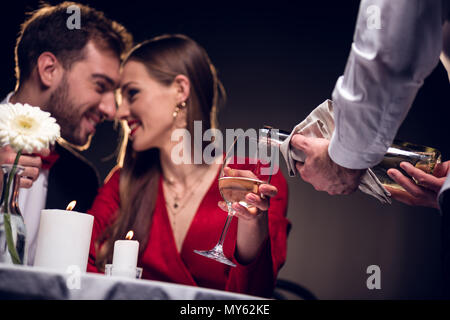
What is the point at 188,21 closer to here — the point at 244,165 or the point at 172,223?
the point at 172,223

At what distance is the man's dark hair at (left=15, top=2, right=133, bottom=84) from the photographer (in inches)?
93.7

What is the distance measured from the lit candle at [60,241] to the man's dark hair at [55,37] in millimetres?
1610

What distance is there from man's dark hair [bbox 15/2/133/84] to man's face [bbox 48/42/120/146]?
0.05 metres

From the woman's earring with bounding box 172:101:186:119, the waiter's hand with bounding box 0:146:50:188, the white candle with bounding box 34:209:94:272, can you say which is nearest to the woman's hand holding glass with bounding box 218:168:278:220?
the white candle with bounding box 34:209:94:272

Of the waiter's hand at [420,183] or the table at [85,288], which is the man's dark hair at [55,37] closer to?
the waiter's hand at [420,183]

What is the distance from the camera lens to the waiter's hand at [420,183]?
1.10 m

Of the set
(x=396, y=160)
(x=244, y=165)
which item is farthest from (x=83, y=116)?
(x=396, y=160)

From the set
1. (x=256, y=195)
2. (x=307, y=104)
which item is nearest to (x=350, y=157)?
(x=256, y=195)

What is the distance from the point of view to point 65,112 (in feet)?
7.73

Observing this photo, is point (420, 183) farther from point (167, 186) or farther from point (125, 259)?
point (167, 186)

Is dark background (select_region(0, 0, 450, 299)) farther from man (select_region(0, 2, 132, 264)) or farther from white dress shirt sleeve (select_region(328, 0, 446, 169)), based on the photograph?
white dress shirt sleeve (select_region(328, 0, 446, 169))

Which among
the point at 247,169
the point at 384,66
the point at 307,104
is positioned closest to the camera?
the point at 384,66

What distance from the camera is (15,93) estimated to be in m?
2.34

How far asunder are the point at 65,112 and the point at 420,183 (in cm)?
178
